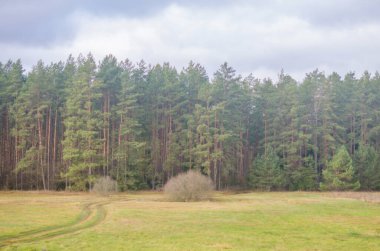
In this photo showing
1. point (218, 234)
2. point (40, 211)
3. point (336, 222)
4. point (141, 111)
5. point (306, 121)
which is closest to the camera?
point (218, 234)

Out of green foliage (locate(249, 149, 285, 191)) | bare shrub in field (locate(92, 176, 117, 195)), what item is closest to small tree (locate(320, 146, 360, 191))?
green foliage (locate(249, 149, 285, 191))

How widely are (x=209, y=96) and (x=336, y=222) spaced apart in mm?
39478

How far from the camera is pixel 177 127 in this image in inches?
2675

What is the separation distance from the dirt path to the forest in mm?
27368

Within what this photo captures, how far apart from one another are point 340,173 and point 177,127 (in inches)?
1021

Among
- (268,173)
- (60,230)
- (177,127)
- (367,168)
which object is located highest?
(177,127)

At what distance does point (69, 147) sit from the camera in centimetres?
5784

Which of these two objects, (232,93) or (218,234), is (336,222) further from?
(232,93)

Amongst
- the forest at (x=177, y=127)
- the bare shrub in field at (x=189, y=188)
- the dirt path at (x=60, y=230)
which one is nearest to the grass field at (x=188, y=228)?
the dirt path at (x=60, y=230)

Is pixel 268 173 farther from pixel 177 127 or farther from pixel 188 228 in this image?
pixel 188 228

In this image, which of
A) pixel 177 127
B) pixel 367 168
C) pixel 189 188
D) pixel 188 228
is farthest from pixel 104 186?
pixel 367 168

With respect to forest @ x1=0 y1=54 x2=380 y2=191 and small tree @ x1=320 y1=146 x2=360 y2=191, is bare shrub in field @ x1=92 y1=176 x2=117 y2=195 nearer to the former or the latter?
forest @ x1=0 y1=54 x2=380 y2=191

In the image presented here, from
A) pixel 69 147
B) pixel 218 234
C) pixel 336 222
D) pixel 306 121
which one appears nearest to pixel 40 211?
pixel 218 234

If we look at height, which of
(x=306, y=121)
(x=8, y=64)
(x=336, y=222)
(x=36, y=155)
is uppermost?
(x=8, y=64)
